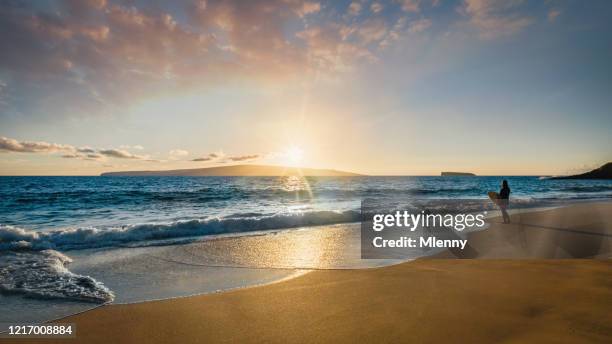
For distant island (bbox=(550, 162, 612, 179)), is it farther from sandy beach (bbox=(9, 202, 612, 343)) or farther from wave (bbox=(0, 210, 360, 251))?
sandy beach (bbox=(9, 202, 612, 343))

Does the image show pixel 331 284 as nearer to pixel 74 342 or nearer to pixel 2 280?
pixel 74 342

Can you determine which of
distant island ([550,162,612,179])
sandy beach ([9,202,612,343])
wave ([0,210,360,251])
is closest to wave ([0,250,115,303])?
sandy beach ([9,202,612,343])

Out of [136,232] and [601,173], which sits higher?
[601,173]

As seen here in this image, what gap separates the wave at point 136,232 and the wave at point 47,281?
2.04 meters

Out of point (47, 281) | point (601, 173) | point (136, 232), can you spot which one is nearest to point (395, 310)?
point (47, 281)

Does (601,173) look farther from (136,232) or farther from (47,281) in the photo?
(47,281)

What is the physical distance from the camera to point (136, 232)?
11.7m

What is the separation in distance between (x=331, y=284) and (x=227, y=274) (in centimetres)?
225

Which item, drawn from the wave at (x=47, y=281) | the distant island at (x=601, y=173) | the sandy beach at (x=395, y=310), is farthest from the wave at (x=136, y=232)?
the distant island at (x=601, y=173)

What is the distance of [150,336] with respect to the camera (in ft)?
11.3

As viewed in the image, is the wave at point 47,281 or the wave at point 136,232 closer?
the wave at point 47,281

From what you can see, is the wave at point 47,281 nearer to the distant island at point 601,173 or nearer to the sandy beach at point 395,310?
the sandy beach at point 395,310

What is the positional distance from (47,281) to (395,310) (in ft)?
20.7

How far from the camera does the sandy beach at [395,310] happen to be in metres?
3.31
